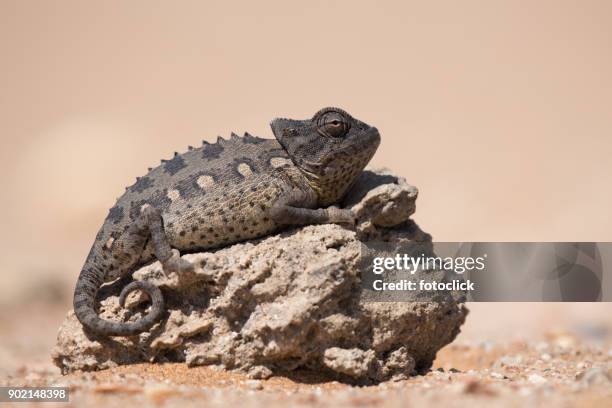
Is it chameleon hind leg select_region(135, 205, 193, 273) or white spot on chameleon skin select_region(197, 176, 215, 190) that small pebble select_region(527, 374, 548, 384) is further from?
white spot on chameleon skin select_region(197, 176, 215, 190)

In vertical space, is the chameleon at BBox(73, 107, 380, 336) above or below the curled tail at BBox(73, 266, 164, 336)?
above

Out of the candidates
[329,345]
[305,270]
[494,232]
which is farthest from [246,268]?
[494,232]

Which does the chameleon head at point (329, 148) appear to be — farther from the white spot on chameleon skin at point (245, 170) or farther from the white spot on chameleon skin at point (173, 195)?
the white spot on chameleon skin at point (173, 195)

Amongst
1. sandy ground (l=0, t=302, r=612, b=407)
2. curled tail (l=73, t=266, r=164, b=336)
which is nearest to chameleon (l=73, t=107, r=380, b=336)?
curled tail (l=73, t=266, r=164, b=336)

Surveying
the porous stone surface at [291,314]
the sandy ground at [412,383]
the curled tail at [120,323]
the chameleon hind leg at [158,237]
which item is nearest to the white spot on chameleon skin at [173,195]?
the chameleon hind leg at [158,237]

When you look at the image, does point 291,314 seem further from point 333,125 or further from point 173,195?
point 333,125

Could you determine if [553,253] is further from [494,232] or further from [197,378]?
[197,378]
